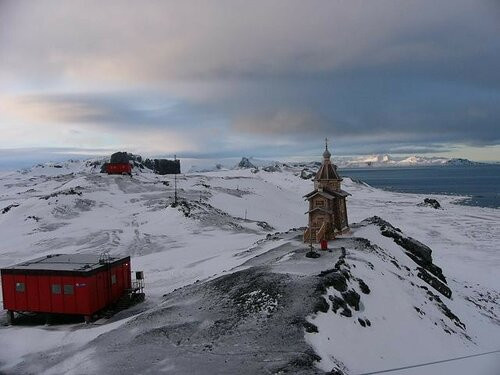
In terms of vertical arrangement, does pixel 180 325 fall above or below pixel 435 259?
above

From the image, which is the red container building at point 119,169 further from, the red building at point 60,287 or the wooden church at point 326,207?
the red building at point 60,287

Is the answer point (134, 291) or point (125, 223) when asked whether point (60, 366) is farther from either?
point (125, 223)

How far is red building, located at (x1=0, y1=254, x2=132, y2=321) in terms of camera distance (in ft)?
79.0

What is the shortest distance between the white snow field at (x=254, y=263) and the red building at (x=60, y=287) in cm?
126

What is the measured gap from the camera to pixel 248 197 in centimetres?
9094

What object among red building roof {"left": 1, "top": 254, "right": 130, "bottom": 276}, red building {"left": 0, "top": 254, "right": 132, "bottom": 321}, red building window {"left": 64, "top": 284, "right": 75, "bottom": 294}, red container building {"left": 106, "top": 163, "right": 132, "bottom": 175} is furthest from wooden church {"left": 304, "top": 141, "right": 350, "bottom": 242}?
red container building {"left": 106, "top": 163, "right": 132, "bottom": 175}

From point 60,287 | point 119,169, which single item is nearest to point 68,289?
point 60,287

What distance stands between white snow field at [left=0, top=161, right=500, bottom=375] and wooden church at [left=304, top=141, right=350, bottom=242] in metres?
1.38

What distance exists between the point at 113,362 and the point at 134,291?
11.7 meters

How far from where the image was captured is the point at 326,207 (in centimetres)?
3422

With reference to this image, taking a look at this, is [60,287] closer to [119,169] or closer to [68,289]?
[68,289]

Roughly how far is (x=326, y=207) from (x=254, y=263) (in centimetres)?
823

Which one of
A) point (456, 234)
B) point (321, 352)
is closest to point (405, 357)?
point (321, 352)

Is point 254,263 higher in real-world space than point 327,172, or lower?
lower
